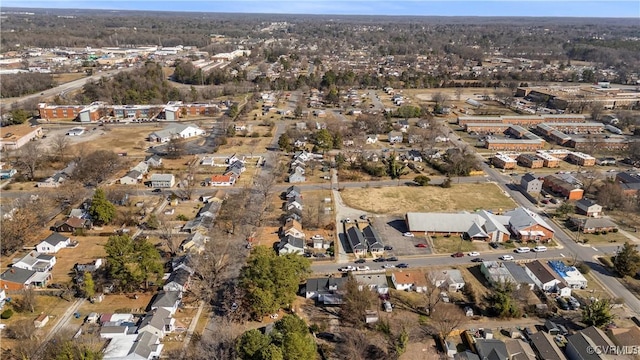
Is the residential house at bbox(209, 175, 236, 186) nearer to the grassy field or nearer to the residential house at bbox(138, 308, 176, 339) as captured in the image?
the grassy field

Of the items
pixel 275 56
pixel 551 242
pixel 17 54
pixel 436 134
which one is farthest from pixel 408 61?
pixel 17 54

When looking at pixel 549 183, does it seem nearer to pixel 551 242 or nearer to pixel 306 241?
pixel 551 242

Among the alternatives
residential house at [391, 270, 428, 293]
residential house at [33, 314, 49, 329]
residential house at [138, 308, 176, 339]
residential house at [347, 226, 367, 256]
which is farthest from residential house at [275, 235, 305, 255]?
residential house at [33, 314, 49, 329]

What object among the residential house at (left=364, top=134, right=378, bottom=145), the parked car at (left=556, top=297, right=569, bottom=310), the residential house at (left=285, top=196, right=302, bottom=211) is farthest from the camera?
the residential house at (left=364, top=134, right=378, bottom=145)

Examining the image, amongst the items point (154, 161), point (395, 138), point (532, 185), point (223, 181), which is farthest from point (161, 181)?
point (532, 185)

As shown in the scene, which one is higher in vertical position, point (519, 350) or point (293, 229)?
point (519, 350)

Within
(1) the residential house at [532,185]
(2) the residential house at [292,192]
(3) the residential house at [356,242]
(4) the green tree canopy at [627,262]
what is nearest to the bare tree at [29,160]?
(2) the residential house at [292,192]

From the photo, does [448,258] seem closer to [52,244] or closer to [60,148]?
[52,244]
